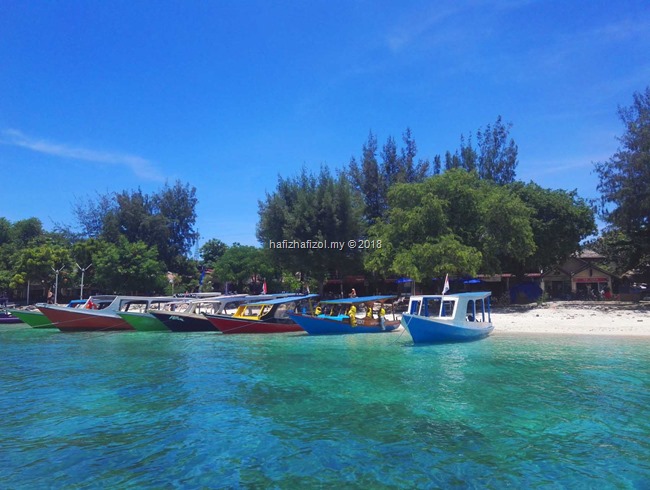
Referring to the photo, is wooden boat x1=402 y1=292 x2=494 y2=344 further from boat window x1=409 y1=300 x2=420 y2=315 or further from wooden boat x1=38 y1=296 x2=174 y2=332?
Result: wooden boat x1=38 y1=296 x2=174 y2=332

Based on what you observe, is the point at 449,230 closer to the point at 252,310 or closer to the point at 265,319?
the point at 265,319

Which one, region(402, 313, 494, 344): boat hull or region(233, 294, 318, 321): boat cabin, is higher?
region(233, 294, 318, 321): boat cabin

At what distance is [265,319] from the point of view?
90.0ft

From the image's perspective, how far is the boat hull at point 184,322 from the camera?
28703 mm

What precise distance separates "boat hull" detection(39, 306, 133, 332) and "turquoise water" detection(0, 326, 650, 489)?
37.5ft

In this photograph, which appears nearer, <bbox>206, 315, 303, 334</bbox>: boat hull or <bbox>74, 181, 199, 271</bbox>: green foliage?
<bbox>206, 315, 303, 334</bbox>: boat hull

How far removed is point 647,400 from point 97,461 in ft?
40.3

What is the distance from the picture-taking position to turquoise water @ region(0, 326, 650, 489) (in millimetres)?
7645

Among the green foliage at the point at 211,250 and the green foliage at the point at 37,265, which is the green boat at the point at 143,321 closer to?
the green foliage at the point at 37,265

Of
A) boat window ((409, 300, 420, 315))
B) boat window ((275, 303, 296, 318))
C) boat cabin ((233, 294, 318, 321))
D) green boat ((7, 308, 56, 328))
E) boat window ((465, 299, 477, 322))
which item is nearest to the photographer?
boat window ((409, 300, 420, 315))

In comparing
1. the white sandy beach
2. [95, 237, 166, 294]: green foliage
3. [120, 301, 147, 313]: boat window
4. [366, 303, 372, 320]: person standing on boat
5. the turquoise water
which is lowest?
the turquoise water

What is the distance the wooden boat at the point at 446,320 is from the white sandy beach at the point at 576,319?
149 inches

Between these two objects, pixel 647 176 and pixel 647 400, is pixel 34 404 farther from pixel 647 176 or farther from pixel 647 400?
pixel 647 176

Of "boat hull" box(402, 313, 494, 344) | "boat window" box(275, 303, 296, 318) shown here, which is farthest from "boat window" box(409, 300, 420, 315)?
"boat window" box(275, 303, 296, 318)
